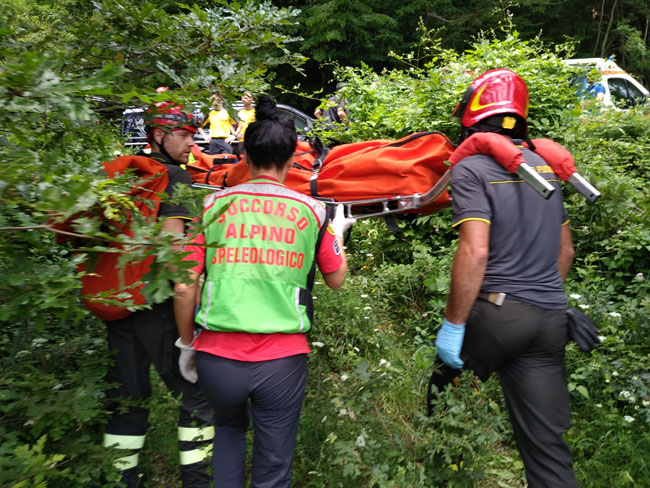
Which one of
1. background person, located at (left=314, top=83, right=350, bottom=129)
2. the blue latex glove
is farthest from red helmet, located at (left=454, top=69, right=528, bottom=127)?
background person, located at (left=314, top=83, right=350, bottom=129)

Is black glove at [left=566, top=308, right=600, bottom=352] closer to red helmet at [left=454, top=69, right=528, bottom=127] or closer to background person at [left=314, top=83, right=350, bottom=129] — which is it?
red helmet at [left=454, top=69, right=528, bottom=127]

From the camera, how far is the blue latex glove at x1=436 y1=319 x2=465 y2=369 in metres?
2.40

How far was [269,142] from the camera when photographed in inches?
86.7

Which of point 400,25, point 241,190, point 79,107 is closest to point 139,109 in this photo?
point 241,190

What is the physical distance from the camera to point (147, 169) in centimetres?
245

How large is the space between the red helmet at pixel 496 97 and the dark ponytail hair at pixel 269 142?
0.98m

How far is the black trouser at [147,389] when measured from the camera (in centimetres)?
259

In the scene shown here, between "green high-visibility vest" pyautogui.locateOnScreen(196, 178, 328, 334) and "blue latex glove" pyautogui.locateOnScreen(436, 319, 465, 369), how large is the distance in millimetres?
→ 721

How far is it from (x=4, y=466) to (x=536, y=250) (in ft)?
8.06

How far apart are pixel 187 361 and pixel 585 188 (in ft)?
6.92

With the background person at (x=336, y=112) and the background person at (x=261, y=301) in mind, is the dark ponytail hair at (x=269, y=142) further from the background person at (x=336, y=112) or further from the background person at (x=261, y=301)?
the background person at (x=336, y=112)

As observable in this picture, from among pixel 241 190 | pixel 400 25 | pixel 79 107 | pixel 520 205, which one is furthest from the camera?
pixel 400 25

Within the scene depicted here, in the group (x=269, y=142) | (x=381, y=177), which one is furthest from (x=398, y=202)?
(x=269, y=142)

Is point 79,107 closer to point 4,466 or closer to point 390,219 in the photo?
point 4,466
